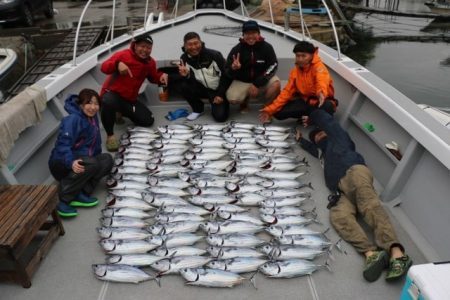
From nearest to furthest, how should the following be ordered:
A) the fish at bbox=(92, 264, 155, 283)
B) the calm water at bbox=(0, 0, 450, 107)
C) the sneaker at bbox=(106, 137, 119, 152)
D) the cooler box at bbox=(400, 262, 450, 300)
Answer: the cooler box at bbox=(400, 262, 450, 300) → the fish at bbox=(92, 264, 155, 283) → the sneaker at bbox=(106, 137, 119, 152) → the calm water at bbox=(0, 0, 450, 107)

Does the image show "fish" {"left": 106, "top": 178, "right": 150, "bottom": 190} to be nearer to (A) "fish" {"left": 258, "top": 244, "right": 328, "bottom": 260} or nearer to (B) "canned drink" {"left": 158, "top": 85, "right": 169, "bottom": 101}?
(A) "fish" {"left": 258, "top": 244, "right": 328, "bottom": 260}

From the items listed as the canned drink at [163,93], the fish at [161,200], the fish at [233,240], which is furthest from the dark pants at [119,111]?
the fish at [233,240]

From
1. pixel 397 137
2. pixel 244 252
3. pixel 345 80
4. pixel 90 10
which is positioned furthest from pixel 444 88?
pixel 90 10

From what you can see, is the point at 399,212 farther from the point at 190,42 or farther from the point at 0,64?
the point at 0,64

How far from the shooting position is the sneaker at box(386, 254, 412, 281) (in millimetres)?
2557

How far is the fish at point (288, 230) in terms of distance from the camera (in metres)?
3.08

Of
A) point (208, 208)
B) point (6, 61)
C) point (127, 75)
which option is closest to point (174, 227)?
point (208, 208)

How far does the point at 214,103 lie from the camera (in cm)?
521

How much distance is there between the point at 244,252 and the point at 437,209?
5.28ft

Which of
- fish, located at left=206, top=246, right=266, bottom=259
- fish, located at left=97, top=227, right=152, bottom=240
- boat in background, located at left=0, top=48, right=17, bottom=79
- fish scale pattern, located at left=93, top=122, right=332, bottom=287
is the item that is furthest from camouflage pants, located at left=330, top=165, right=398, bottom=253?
boat in background, located at left=0, top=48, right=17, bottom=79

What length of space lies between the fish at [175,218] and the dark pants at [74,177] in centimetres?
81

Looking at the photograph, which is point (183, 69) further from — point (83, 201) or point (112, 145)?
point (83, 201)

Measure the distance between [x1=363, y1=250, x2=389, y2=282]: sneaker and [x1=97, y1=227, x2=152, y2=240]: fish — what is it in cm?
180

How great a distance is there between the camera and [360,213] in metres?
3.18
